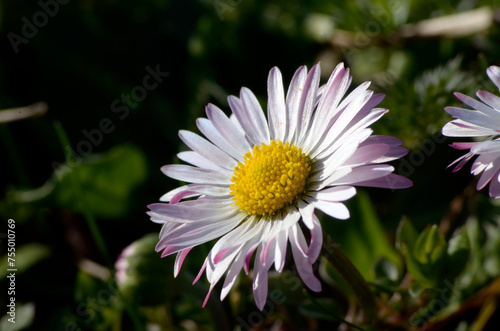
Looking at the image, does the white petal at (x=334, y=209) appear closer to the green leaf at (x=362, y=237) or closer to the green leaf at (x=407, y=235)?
the green leaf at (x=407, y=235)

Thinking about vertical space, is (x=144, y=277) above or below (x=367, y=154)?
below

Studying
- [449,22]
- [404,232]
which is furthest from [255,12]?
[404,232]

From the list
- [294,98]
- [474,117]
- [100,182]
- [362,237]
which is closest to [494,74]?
[474,117]

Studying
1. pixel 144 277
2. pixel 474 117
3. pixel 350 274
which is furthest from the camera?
pixel 144 277

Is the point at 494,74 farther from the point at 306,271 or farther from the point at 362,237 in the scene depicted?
the point at 362,237

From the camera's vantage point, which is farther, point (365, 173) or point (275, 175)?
point (275, 175)

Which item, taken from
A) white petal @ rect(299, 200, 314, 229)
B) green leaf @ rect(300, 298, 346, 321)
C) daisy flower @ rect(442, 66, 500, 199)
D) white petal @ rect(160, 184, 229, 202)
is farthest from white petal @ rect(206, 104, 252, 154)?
daisy flower @ rect(442, 66, 500, 199)

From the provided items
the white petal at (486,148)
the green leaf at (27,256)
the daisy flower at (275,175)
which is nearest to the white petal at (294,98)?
the daisy flower at (275,175)
